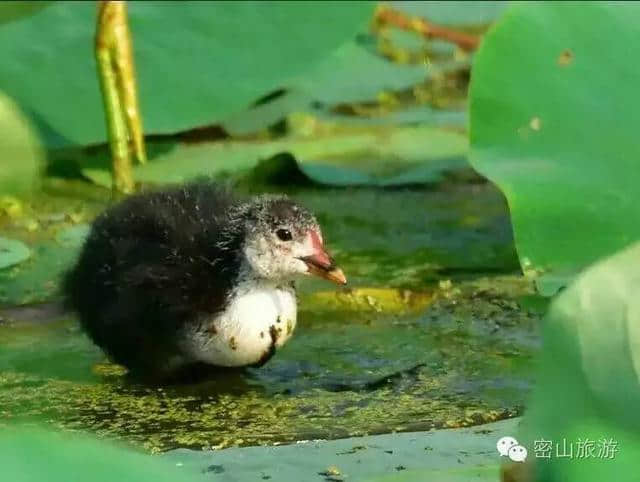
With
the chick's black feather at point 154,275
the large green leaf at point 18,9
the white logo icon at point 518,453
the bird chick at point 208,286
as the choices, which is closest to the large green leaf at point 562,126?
the bird chick at point 208,286

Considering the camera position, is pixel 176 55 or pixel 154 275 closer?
pixel 154 275

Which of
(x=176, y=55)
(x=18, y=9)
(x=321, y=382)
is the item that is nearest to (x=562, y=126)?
(x=321, y=382)

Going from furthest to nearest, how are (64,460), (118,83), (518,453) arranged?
1. (118,83)
2. (518,453)
3. (64,460)

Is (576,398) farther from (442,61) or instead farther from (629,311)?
(442,61)

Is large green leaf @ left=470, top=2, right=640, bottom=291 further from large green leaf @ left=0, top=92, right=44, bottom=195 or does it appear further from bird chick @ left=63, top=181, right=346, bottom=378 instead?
large green leaf @ left=0, top=92, right=44, bottom=195

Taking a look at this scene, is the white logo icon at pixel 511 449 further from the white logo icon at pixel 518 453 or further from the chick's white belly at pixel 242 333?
the chick's white belly at pixel 242 333

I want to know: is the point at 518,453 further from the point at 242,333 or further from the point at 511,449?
the point at 242,333
